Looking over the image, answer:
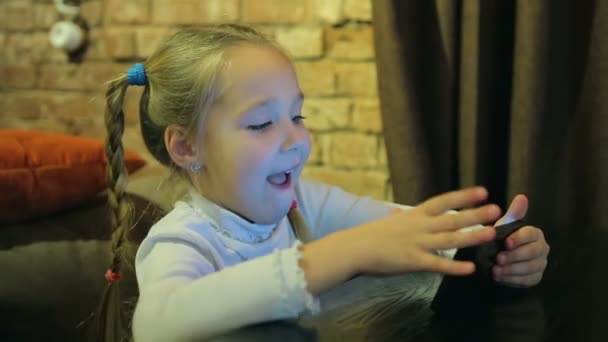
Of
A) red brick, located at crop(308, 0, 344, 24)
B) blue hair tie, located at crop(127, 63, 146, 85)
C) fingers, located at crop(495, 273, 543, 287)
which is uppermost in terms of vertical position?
red brick, located at crop(308, 0, 344, 24)

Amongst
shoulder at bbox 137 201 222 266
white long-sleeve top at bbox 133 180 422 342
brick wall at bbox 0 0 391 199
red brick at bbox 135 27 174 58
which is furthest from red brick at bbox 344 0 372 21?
shoulder at bbox 137 201 222 266

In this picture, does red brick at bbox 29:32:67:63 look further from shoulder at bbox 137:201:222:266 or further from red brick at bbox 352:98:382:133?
shoulder at bbox 137:201:222:266

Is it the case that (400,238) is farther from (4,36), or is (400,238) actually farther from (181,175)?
(4,36)

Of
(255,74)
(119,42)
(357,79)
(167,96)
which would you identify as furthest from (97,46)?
(255,74)

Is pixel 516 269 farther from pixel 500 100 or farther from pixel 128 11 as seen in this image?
pixel 128 11

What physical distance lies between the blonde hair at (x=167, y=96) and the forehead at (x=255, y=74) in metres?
0.02

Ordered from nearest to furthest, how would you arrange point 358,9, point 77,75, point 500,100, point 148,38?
point 500,100 < point 358,9 < point 148,38 < point 77,75

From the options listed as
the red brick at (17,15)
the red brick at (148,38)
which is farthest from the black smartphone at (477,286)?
the red brick at (17,15)

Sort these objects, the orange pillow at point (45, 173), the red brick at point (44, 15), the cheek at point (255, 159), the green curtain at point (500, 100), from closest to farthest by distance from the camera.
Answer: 1. the cheek at point (255, 159)
2. the orange pillow at point (45, 173)
3. the green curtain at point (500, 100)
4. the red brick at point (44, 15)

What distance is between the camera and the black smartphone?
0.85 metres

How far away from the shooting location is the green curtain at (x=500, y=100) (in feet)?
4.97

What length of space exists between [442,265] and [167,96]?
0.54m

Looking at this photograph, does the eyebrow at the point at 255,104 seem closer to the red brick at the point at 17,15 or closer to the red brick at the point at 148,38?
the red brick at the point at 148,38

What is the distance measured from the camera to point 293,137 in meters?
0.98
